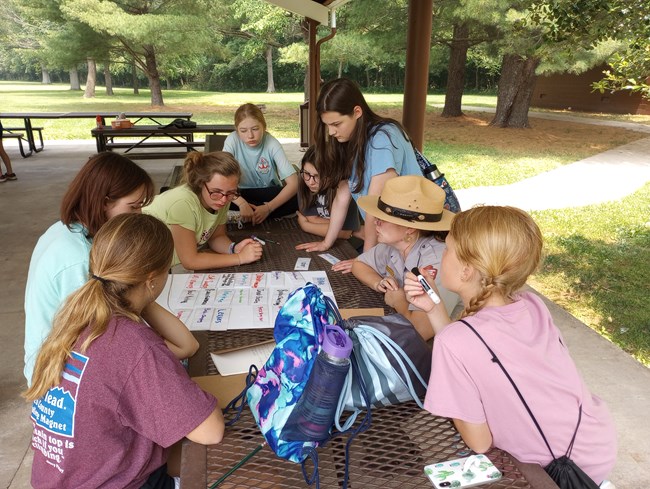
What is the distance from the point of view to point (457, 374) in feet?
3.79

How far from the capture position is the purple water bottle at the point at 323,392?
1.04 metres

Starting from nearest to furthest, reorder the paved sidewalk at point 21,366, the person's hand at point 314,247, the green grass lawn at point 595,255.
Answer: the paved sidewalk at point 21,366 < the person's hand at point 314,247 < the green grass lawn at point 595,255

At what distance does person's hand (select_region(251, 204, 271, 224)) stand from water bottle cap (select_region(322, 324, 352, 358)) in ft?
6.77

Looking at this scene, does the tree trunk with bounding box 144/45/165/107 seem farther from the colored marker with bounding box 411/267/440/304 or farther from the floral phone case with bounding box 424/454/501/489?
the floral phone case with bounding box 424/454/501/489

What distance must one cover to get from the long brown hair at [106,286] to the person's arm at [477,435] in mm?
812

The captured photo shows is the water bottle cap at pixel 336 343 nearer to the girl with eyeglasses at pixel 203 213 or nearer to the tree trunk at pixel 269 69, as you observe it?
the girl with eyeglasses at pixel 203 213

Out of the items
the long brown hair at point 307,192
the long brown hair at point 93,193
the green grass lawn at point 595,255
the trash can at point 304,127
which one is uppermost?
the long brown hair at point 93,193

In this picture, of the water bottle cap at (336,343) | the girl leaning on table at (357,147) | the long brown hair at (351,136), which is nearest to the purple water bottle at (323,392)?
the water bottle cap at (336,343)

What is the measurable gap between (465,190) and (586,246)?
254 centimetres

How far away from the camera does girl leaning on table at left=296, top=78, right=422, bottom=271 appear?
245 centimetres

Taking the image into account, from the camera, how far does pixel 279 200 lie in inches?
128

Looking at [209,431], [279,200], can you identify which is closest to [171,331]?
[209,431]

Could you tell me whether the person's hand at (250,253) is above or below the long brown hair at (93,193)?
below

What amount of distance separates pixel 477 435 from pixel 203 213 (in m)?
1.69
